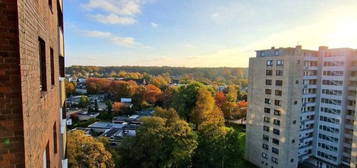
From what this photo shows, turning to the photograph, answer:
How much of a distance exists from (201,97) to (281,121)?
10.4 metres

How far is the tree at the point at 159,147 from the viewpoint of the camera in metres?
16.2

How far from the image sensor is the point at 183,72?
111m

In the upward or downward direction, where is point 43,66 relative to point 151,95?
upward

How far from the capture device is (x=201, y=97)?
91.0ft

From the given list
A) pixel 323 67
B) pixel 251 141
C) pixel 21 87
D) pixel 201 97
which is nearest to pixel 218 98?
pixel 201 97

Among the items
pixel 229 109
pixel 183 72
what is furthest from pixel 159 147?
pixel 183 72

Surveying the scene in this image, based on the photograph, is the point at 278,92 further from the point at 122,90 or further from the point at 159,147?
the point at 122,90

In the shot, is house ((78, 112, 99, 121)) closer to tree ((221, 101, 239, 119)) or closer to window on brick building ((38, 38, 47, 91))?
tree ((221, 101, 239, 119))

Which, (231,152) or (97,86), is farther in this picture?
(97,86)

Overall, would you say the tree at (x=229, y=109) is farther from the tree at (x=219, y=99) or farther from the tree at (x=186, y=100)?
the tree at (x=186, y=100)

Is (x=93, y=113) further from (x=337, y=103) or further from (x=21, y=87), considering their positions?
(x=21, y=87)

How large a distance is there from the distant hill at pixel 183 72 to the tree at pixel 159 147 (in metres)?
69.9

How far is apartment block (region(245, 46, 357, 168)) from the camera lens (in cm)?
2005

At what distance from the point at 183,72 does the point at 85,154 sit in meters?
98.7
